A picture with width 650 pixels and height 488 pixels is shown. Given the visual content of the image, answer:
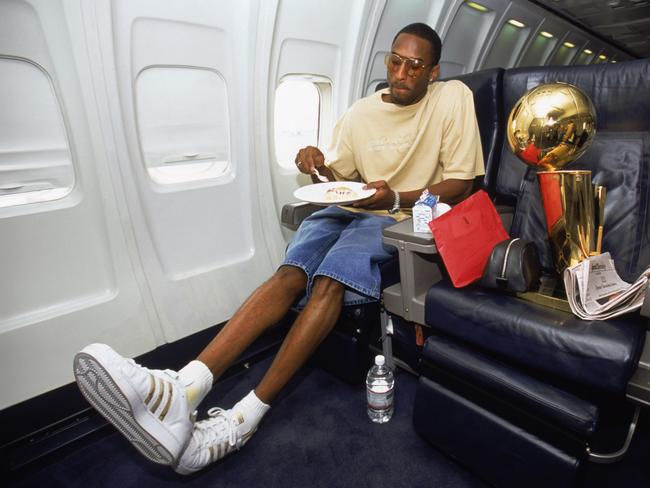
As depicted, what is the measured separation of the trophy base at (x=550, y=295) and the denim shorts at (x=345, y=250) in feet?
2.14

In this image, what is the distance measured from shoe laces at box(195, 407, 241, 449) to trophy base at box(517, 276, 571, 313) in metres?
1.29

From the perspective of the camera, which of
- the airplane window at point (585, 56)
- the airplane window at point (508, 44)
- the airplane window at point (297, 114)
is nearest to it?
the airplane window at point (297, 114)

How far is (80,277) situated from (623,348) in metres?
2.38

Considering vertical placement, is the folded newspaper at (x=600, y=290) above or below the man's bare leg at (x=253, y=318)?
above

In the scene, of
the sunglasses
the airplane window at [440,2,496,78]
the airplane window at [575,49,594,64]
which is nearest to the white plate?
the sunglasses

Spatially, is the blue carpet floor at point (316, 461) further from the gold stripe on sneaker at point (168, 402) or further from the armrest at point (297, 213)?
the armrest at point (297, 213)

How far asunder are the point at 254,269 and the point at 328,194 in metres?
1.00

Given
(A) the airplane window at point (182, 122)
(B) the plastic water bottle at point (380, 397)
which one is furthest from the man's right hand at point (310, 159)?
(B) the plastic water bottle at point (380, 397)

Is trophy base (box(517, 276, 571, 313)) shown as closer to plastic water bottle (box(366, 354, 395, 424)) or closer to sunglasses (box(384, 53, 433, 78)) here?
plastic water bottle (box(366, 354, 395, 424))

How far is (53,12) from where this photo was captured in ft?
5.71

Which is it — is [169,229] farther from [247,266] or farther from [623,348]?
[623,348]

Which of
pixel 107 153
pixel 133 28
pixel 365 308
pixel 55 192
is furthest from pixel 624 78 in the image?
pixel 55 192

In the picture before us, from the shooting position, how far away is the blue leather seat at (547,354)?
1.21m

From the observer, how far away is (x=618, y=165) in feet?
5.39
